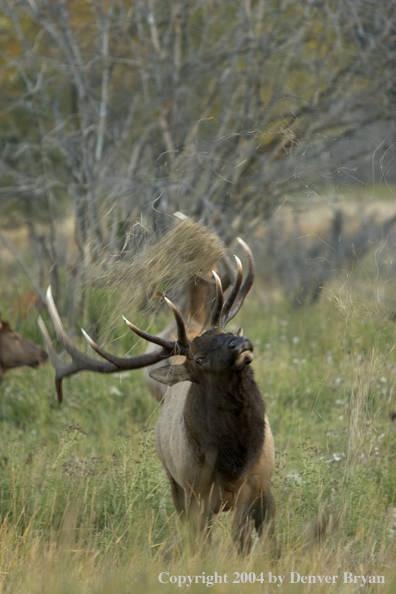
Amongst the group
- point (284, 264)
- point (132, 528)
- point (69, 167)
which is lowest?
point (284, 264)

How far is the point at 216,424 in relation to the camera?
429cm

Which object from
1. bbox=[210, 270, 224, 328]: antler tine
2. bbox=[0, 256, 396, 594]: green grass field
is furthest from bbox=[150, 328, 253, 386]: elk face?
bbox=[0, 256, 396, 594]: green grass field

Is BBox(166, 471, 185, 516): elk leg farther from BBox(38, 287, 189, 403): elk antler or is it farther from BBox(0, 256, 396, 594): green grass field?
BBox(38, 287, 189, 403): elk antler

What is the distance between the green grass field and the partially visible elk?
229 millimetres

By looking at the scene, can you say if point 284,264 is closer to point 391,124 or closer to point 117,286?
point 391,124

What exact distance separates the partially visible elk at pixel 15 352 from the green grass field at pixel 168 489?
23 centimetres

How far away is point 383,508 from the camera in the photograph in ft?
15.7

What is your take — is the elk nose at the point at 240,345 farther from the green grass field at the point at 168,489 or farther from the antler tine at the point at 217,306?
the green grass field at the point at 168,489

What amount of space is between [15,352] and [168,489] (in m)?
3.16

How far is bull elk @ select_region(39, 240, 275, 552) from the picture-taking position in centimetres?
422

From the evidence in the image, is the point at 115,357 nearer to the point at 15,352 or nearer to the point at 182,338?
the point at 182,338

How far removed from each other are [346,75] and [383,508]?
625 cm

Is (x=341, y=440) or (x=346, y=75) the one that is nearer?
(x=341, y=440)

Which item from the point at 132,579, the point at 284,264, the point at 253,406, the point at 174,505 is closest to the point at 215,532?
the point at 174,505
